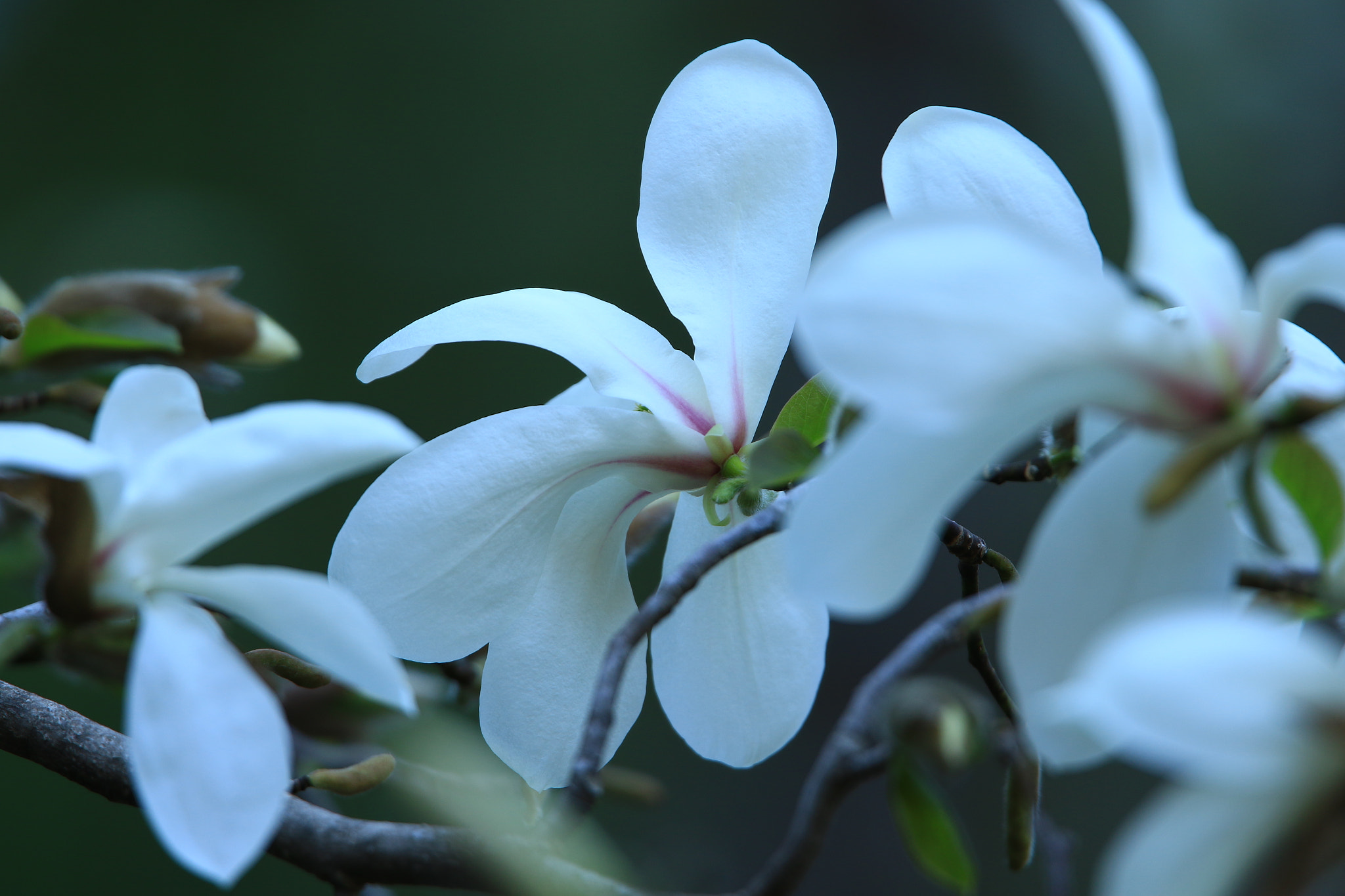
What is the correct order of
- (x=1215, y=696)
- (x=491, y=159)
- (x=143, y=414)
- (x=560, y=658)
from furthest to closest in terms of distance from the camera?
1. (x=491, y=159)
2. (x=560, y=658)
3. (x=143, y=414)
4. (x=1215, y=696)

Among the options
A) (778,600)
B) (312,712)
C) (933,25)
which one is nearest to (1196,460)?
(778,600)

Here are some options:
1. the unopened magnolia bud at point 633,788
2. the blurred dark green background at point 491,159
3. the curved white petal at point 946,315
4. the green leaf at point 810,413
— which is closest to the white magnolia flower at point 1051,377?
the curved white petal at point 946,315

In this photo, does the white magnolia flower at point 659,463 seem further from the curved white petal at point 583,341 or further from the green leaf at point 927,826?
the green leaf at point 927,826

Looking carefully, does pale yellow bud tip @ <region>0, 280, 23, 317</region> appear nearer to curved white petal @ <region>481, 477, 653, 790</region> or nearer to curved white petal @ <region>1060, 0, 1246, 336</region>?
curved white petal @ <region>481, 477, 653, 790</region>

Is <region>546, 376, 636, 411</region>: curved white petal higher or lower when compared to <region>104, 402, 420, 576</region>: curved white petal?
lower

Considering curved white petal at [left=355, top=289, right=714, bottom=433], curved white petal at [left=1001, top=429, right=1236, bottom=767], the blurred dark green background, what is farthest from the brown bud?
the blurred dark green background

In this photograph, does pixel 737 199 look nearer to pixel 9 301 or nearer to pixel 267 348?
pixel 267 348

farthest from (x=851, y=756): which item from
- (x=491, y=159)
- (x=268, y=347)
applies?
(x=491, y=159)
